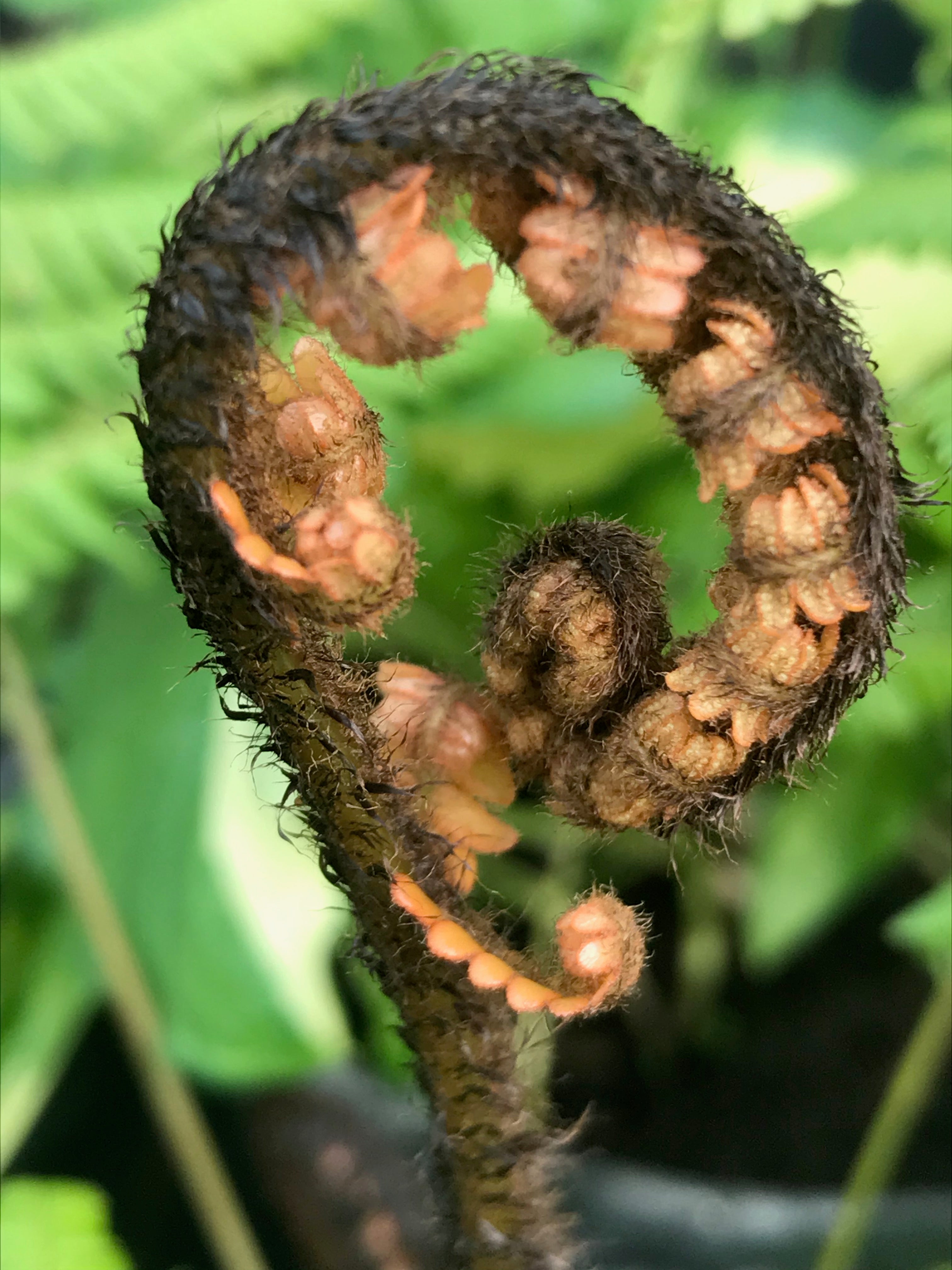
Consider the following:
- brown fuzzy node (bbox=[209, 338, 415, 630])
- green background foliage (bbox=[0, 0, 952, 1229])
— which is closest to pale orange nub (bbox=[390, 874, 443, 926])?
brown fuzzy node (bbox=[209, 338, 415, 630])

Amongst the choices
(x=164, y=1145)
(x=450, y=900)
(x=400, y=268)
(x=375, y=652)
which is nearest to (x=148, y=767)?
(x=375, y=652)

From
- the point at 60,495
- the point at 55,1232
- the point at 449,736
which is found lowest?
the point at 55,1232

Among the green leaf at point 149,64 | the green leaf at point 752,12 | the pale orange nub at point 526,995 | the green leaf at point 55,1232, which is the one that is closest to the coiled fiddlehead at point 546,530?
the pale orange nub at point 526,995

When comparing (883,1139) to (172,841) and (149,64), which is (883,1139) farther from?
(149,64)

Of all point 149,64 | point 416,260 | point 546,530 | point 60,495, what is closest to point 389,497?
point 60,495

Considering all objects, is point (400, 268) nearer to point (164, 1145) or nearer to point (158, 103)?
point (158, 103)

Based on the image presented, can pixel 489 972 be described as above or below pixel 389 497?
below

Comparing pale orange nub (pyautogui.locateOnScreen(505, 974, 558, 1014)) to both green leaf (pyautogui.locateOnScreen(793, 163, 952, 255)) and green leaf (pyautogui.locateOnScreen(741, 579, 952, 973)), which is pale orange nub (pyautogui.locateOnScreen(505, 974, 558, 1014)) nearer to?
green leaf (pyautogui.locateOnScreen(793, 163, 952, 255))
